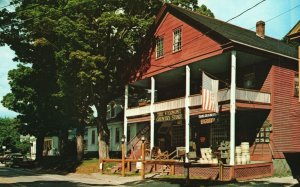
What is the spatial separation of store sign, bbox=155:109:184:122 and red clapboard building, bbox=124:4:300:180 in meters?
0.07

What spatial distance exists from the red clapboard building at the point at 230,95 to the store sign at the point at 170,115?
0.07 m

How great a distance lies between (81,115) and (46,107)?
4.23m

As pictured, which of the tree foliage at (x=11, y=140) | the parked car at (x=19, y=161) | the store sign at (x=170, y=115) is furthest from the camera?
the tree foliage at (x=11, y=140)

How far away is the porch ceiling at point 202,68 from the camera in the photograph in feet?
90.0

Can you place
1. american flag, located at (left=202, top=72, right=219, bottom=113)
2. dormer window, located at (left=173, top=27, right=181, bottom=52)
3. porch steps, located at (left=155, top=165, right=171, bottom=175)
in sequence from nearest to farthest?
american flag, located at (left=202, top=72, right=219, bottom=113) → porch steps, located at (left=155, top=165, right=171, bottom=175) → dormer window, located at (left=173, top=27, right=181, bottom=52)

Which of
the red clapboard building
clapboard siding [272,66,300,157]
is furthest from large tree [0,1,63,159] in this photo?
clapboard siding [272,66,300,157]

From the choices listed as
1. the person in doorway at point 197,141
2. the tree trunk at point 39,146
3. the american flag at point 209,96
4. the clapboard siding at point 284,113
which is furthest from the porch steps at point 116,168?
the tree trunk at point 39,146

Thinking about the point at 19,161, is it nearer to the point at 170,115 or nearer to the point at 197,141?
the point at 197,141

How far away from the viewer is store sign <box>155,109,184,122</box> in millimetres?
29750

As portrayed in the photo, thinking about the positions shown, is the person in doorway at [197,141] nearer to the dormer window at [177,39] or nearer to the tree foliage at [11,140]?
the dormer window at [177,39]

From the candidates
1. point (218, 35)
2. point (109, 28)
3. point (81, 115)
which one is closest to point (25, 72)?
point (81, 115)

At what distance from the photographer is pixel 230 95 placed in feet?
82.0

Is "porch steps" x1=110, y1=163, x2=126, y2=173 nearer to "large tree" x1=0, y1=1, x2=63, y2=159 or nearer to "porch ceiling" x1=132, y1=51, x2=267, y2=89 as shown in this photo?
"porch ceiling" x1=132, y1=51, x2=267, y2=89

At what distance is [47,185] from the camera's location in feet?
70.2
